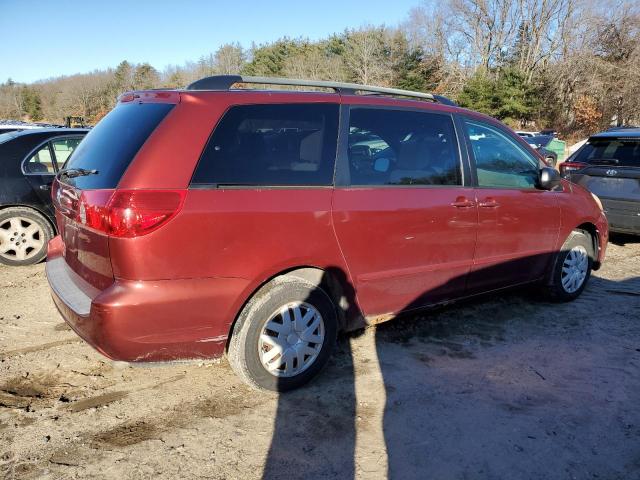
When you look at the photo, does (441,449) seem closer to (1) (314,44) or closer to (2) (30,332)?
(2) (30,332)

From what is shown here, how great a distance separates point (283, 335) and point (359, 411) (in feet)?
2.07

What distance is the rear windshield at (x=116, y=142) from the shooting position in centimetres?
272

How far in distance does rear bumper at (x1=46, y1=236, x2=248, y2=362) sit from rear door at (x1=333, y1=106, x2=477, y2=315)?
0.88m

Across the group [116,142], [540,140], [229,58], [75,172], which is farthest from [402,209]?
[229,58]

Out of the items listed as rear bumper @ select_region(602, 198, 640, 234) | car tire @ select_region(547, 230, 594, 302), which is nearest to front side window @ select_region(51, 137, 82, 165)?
car tire @ select_region(547, 230, 594, 302)

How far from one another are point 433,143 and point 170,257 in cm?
213

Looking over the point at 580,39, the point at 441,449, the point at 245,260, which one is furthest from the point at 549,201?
the point at 580,39

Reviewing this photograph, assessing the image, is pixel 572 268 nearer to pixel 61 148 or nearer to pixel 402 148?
pixel 402 148

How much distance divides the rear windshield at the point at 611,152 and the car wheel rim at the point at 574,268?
7.82 feet

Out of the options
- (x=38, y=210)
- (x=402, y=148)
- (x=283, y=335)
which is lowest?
(x=283, y=335)

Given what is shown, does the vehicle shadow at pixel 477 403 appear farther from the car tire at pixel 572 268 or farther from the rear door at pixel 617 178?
the rear door at pixel 617 178

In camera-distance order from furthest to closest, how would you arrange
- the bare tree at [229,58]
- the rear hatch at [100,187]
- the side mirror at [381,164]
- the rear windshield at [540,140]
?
the bare tree at [229,58]
the rear windshield at [540,140]
the side mirror at [381,164]
the rear hatch at [100,187]

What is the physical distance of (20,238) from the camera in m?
5.63

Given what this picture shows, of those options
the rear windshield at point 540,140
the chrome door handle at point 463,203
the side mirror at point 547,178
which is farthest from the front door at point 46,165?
the rear windshield at point 540,140
